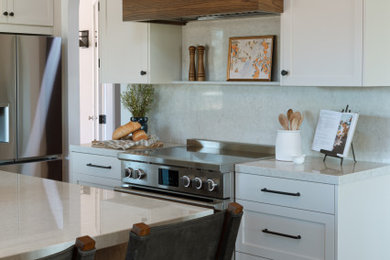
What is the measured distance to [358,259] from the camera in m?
3.16

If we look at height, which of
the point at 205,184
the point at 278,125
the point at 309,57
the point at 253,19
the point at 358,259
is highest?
the point at 253,19

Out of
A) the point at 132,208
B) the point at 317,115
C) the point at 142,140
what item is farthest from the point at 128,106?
the point at 132,208

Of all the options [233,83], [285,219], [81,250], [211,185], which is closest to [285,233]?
[285,219]

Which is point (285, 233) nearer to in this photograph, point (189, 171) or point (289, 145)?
point (289, 145)

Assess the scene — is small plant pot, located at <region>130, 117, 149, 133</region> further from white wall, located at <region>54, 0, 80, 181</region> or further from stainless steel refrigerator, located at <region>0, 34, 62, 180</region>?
white wall, located at <region>54, 0, 80, 181</region>

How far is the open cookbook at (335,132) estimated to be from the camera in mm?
3348

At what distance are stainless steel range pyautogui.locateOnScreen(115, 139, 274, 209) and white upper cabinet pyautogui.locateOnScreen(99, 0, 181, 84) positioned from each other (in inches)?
22.7

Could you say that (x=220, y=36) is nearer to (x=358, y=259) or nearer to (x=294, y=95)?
(x=294, y=95)

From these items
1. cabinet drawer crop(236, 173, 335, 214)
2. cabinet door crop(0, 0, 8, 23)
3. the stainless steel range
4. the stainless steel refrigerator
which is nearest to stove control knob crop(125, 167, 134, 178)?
the stainless steel range

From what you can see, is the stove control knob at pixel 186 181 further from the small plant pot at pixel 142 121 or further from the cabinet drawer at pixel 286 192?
the small plant pot at pixel 142 121

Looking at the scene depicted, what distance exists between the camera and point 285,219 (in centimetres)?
316

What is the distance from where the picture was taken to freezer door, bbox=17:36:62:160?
190 inches

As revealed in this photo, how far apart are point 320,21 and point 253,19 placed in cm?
75

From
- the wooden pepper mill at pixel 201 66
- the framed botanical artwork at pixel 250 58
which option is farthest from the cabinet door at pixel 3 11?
the framed botanical artwork at pixel 250 58
